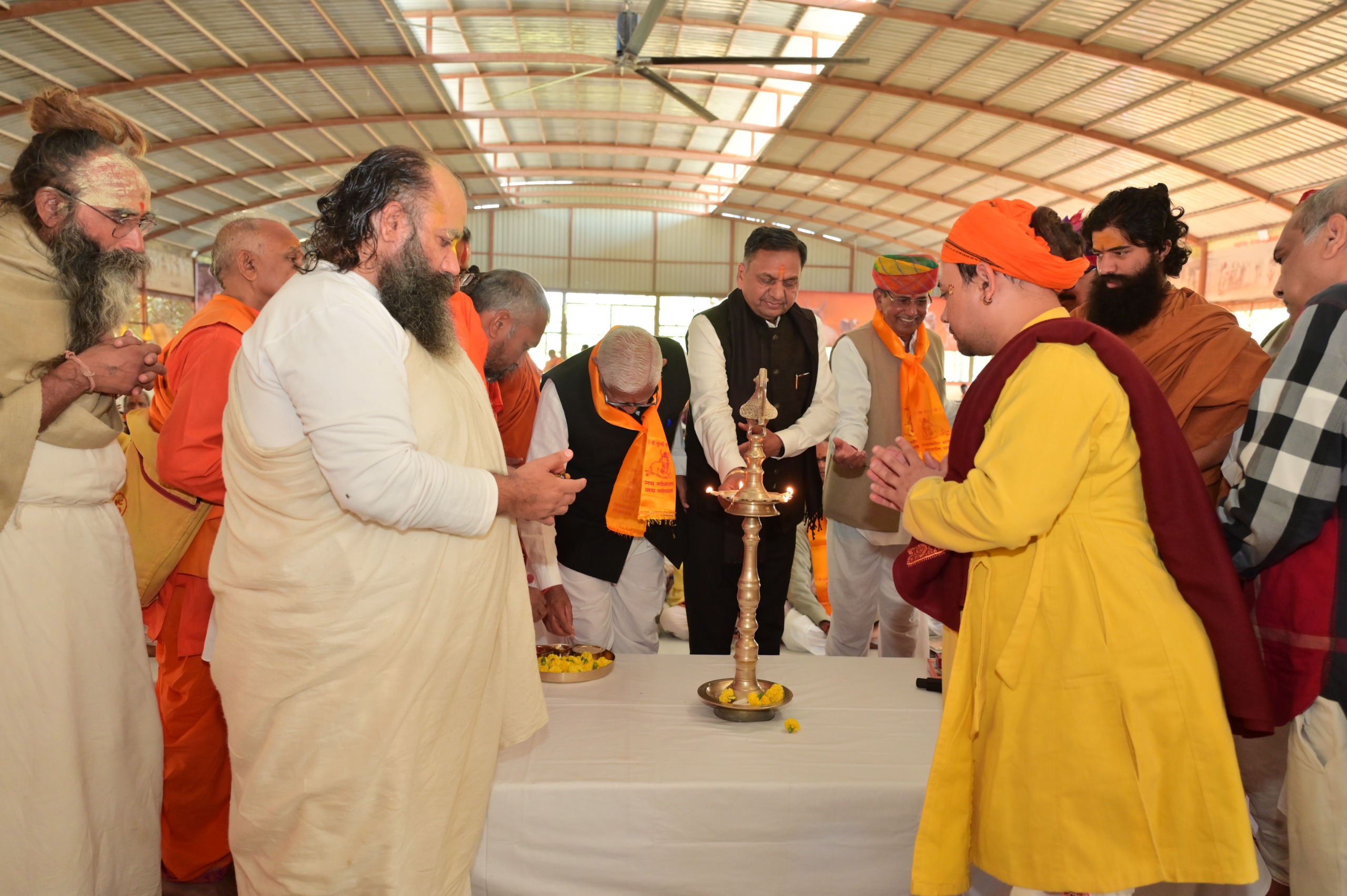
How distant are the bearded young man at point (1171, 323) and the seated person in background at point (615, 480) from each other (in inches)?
51.2

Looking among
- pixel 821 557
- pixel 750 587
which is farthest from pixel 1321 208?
pixel 821 557

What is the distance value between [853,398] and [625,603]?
123 cm

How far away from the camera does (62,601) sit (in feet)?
5.90

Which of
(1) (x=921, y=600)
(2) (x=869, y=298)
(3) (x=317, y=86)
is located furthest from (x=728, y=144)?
(1) (x=921, y=600)

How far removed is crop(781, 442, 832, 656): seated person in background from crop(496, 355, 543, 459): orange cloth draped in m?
1.35

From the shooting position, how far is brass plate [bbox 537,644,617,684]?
2.30m

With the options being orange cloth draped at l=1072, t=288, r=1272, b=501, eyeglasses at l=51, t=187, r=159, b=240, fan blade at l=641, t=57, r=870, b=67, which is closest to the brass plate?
eyeglasses at l=51, t=187, r=159, b=240

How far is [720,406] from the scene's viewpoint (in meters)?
2.98

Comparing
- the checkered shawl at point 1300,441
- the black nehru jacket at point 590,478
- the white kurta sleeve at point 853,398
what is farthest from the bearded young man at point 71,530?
the white kurta sleeve at point 853,398

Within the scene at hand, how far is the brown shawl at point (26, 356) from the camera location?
175 centimetres

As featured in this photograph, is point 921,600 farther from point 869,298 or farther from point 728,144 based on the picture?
point 869,298

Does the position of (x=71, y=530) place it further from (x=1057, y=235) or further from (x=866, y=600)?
(x=866, y=600)

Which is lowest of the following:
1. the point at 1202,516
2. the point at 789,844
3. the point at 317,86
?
the point at 789,844

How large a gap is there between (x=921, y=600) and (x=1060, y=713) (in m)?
0.36
